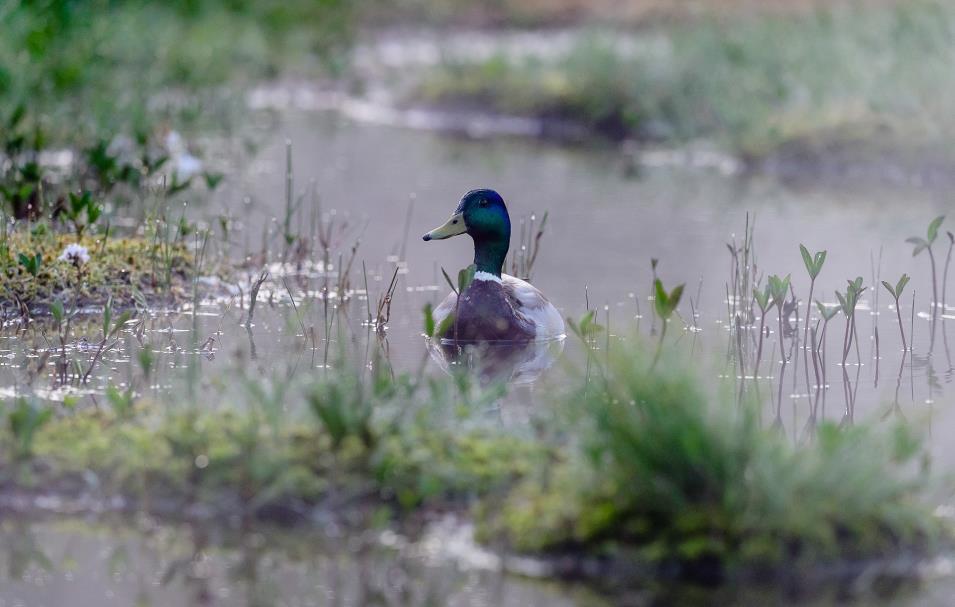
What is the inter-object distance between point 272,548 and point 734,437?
1701 millimetres

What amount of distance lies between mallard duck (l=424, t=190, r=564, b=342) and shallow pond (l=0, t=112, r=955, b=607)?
0.79 feet

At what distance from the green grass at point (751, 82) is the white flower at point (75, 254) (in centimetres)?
979

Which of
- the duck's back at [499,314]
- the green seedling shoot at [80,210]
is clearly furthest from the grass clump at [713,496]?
the green seedling shoot at [80,210]

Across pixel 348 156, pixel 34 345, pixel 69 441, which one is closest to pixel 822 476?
pixel 69 441

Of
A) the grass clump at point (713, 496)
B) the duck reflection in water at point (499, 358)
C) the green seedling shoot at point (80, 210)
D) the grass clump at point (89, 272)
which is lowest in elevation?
the grass clump at point (713, 496)

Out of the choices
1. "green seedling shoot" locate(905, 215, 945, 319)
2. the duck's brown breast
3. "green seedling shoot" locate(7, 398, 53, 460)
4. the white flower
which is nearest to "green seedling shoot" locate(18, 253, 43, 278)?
the white flower

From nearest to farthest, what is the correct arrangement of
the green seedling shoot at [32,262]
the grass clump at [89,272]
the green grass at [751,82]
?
the green seedling shoot at [32,262], the grass clump at [89,272], the green grass at [751,82]

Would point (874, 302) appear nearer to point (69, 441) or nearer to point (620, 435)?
point (620, 435)

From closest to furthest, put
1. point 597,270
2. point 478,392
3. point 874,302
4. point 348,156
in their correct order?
point 478,392
point 874,302
point 597,270
point 348,156

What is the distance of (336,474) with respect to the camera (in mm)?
6000

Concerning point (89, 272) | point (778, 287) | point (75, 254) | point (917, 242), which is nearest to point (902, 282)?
point (917, 242)

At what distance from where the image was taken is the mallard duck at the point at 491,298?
9047mm

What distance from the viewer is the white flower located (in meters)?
9.02

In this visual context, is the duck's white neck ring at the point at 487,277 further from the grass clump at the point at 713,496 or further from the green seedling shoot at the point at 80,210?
the grass clump at the point at 713,496
